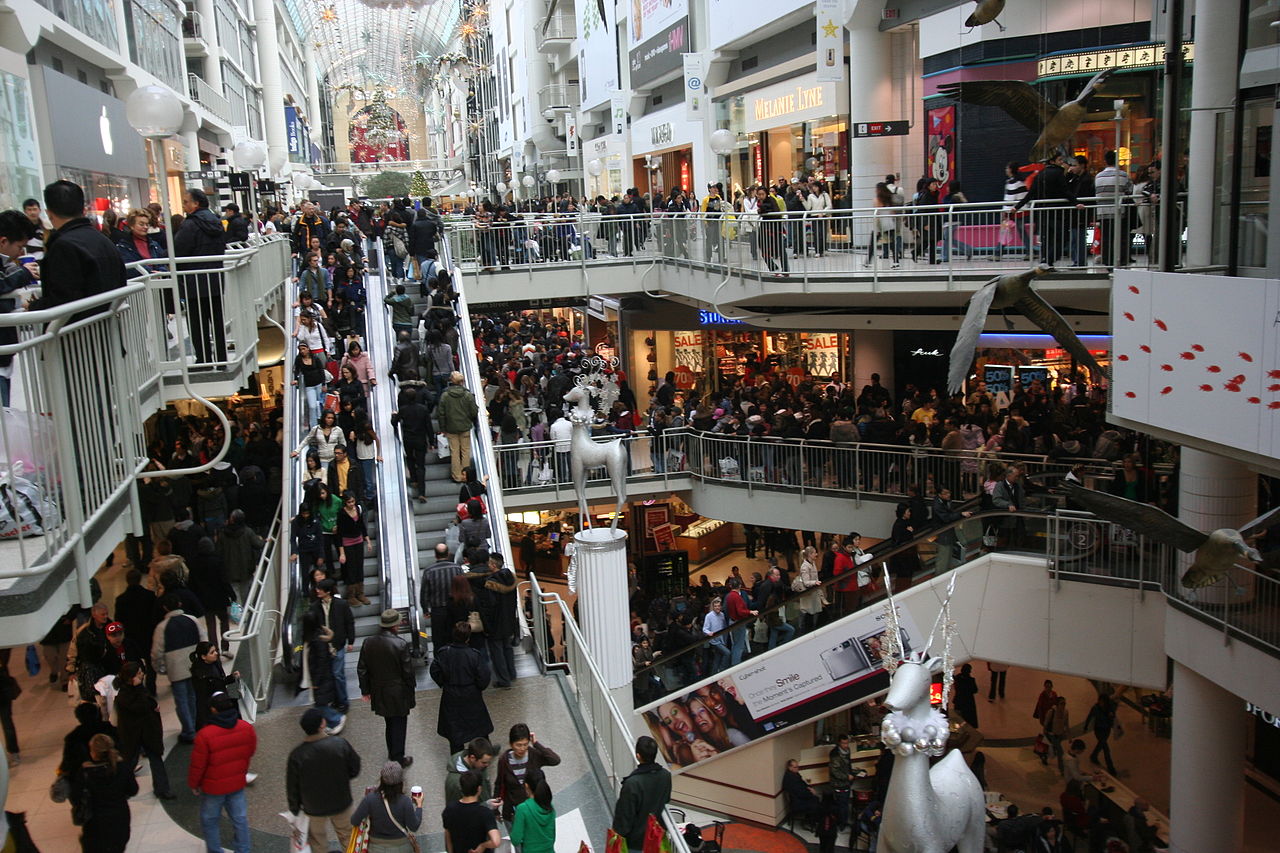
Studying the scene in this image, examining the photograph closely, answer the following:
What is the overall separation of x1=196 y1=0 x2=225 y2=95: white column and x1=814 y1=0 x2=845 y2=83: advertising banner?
80.8 feet

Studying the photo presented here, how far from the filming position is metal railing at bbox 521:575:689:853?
8414 millimetres

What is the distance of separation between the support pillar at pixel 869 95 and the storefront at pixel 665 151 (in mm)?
10722

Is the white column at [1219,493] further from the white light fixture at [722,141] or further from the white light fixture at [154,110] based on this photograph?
the white light fixture at [722,141]

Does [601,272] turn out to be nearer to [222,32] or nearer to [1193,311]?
[1193,311]

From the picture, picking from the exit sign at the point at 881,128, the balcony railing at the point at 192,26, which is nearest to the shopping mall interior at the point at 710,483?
the exit sign at the point at 881,128

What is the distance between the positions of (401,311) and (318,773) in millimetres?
12802

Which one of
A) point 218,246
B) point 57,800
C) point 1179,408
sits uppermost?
point 218,246

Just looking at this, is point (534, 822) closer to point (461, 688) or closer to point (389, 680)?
point (461, 688)

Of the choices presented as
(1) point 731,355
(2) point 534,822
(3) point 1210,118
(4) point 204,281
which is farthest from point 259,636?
(1) point 731,355

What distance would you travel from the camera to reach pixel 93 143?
2014cm

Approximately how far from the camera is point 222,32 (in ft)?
140

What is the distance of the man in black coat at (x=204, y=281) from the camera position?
33.9 ft

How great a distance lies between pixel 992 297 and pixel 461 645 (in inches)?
189

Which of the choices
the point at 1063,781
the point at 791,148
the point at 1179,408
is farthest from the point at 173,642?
the point at 791,148
